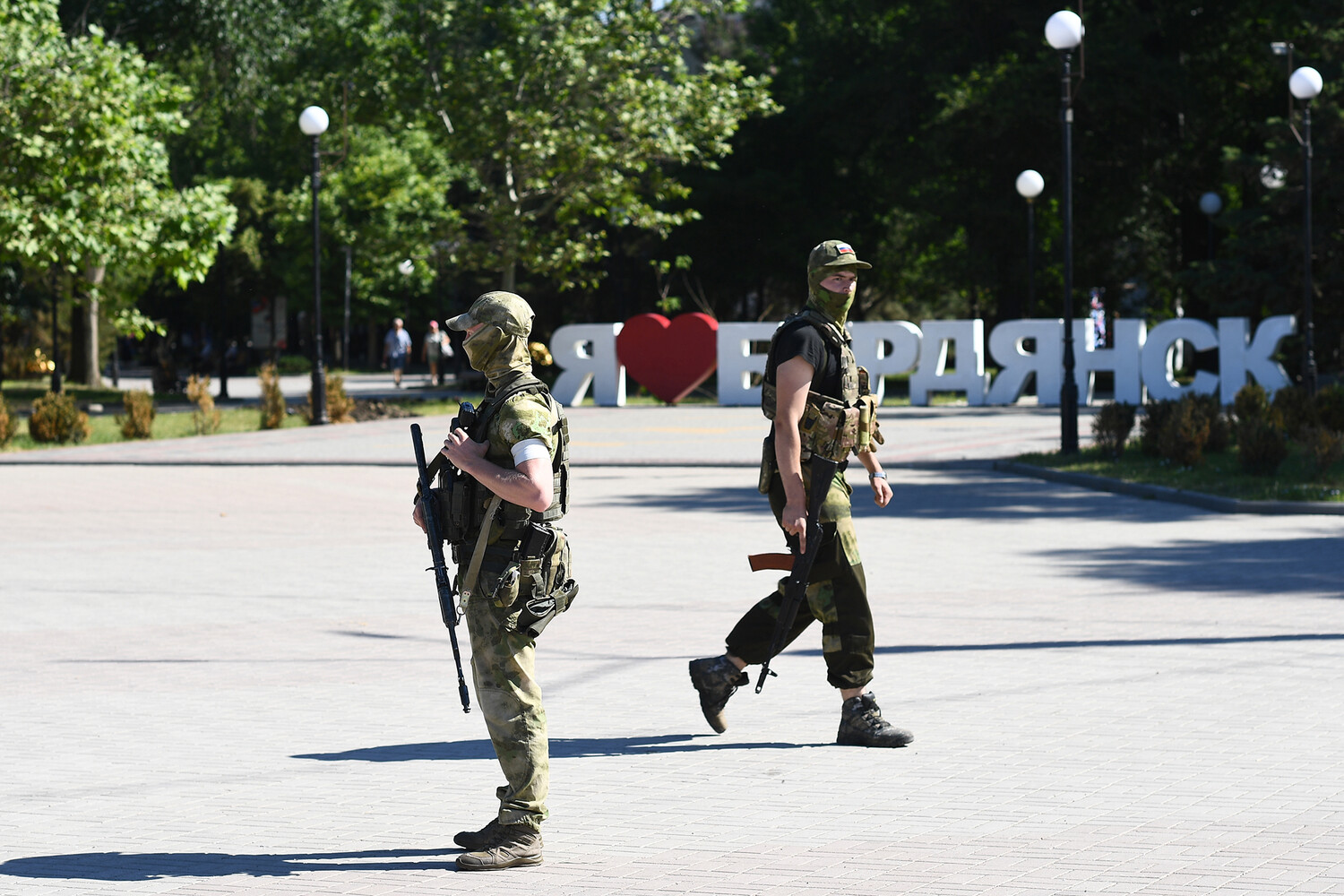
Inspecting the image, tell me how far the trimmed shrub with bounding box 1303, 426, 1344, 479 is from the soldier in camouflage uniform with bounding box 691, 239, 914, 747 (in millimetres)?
11849

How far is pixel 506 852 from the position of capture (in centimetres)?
513

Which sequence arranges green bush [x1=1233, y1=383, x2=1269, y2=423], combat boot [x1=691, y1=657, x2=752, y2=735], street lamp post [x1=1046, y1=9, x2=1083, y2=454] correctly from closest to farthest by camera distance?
combat boot [x1=691, y1=657, x2=752, y2=735] < street lamp post [x1=1046, y1=9, x2=1083, y2=454] < green bush [x1=1233, y1=383, x2=1269, y2=423]

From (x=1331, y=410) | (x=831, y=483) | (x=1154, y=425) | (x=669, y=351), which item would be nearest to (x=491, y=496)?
(x=831, y=483)

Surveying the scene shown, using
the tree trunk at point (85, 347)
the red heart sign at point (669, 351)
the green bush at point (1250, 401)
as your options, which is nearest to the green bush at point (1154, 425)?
the green bush at point (1250, 401)

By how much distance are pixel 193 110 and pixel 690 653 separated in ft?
150

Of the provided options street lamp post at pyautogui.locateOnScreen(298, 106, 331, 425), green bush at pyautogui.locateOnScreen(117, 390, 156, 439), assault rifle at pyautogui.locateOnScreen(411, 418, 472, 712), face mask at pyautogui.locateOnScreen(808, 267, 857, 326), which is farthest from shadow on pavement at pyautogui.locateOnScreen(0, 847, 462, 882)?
green bush at pyautogui.locateOnScreen(117, 390, 156, 439)

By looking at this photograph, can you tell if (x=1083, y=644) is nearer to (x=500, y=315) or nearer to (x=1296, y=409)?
(x=500, y=315)

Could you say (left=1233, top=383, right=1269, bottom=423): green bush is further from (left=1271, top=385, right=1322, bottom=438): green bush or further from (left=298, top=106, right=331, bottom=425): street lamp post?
(left=298, top=106, right=331, bottom=425): street lamp post

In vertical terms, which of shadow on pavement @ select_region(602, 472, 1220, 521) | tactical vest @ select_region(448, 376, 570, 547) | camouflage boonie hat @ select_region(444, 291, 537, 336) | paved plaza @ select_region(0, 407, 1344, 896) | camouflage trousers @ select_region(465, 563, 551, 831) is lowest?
paved plaza @ select_region(0, 407, 1344, 896)

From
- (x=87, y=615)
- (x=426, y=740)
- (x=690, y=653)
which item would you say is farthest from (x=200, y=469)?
(x=426, y=740)

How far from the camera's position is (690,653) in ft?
29.0

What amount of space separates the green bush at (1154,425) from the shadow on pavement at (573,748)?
14.2 metres

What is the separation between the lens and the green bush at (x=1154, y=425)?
66.2 feet

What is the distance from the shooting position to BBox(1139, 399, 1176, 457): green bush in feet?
66.2
